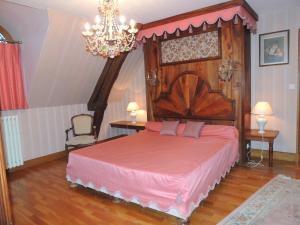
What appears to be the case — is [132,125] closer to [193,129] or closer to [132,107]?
[132,107]

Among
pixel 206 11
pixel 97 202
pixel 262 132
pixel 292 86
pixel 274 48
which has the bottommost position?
pixel 97 202

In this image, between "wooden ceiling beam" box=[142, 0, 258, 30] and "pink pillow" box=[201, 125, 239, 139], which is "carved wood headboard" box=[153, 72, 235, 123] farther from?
"wooden ceiling beam" box=[142, 0, 258, 30]

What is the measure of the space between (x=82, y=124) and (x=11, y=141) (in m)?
1.37

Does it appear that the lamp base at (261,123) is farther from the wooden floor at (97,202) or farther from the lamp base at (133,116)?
the lamp base at (133,116)

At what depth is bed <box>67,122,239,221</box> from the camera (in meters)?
2.30

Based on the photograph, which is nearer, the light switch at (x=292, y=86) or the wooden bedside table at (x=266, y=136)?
the wooden bedside table at (x=266, y=136)

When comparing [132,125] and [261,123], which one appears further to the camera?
[132,125]

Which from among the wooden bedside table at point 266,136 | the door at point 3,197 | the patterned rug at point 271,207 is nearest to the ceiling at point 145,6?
the wooden bedside table at point 266,136

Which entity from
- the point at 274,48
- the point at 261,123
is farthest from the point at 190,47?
the point at 261,123

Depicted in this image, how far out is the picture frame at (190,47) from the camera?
3.80 metres

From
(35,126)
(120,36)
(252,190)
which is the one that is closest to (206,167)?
(252,190)

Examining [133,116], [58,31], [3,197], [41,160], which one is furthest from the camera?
[133,116]

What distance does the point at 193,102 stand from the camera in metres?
4.11

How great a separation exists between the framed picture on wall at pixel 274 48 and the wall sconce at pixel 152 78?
1.91 metres
